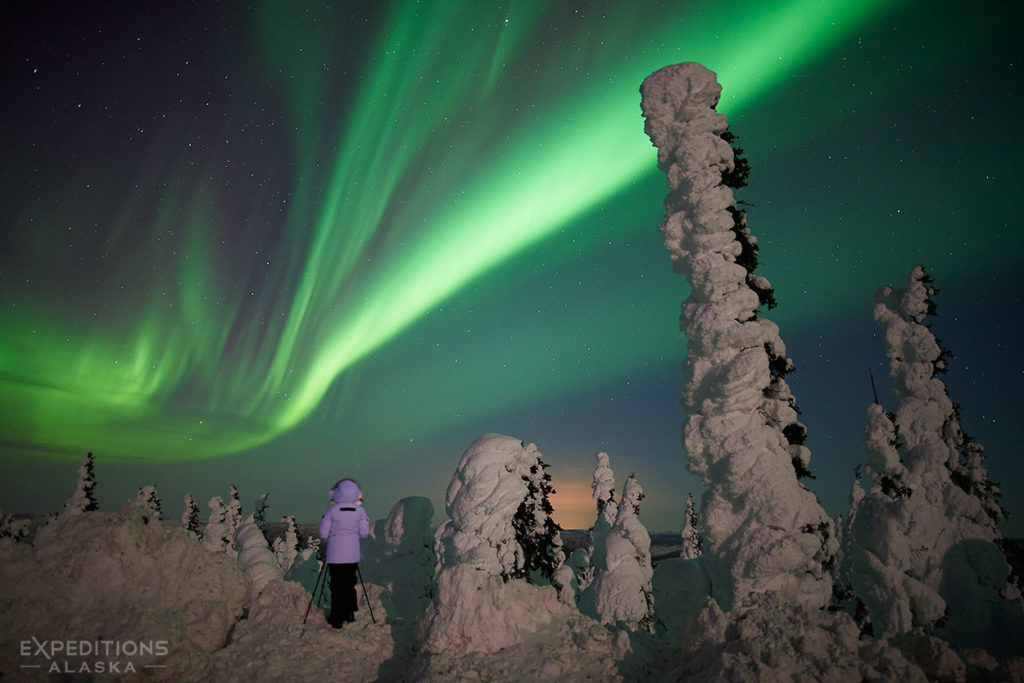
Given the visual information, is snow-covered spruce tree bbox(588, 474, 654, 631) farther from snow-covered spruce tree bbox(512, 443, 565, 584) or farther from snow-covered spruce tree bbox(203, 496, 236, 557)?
snow-covered spruce tree bbox(203, 496, 236, 557)

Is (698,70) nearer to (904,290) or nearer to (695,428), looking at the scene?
(695,428)

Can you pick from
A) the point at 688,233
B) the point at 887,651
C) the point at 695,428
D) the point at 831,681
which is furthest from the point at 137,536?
the point at 688,233

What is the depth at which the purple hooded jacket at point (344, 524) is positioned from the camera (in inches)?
349

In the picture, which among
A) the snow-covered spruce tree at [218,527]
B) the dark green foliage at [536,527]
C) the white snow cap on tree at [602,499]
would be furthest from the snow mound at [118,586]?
the snow-covered spruce tree at [218,527]

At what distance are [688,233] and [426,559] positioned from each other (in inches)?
627

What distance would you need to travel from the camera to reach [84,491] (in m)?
50.6

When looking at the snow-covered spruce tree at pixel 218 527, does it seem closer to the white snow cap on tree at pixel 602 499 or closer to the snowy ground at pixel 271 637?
the white snow cap on tree at pixel 602 499

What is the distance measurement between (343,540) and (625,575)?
21591mm

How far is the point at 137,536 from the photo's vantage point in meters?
7.62

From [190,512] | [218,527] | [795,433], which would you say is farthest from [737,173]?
[190,512]

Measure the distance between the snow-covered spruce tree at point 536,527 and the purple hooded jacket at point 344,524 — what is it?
17.8 ft

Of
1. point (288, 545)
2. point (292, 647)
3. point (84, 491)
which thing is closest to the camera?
point (292, 647)

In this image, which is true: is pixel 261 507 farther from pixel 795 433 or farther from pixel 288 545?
pixel 795 433

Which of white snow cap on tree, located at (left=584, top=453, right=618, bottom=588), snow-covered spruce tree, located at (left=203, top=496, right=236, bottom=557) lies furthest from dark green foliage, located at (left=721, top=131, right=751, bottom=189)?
snow-covered spruce tree, located at (left=203, top=496, right=236, bottom=557)
